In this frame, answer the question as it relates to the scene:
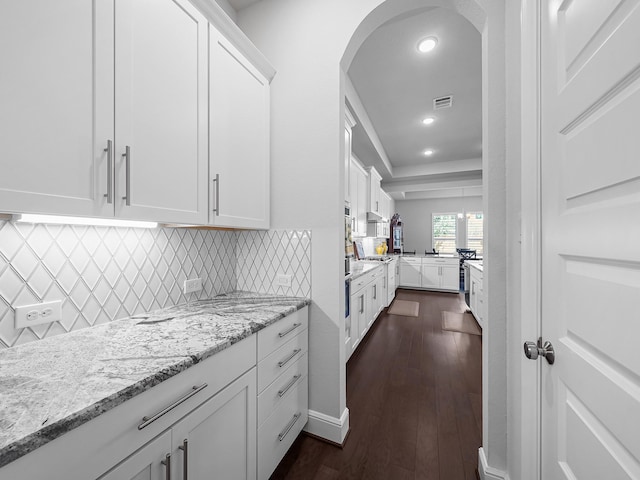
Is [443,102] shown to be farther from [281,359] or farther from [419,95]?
[281,359]

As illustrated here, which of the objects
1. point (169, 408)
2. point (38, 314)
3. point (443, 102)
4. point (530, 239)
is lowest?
point (169, 408)

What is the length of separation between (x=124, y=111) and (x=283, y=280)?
3.91 feet

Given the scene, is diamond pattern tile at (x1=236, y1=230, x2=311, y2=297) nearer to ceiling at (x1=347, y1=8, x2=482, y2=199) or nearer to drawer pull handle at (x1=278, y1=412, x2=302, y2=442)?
drawer pull handle at (x1=278, y1=412, x2=302, y2=442)

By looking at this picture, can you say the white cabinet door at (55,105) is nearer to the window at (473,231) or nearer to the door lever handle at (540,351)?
the door lever handle at (540,351)

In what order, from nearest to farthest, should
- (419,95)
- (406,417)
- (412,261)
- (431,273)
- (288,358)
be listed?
1. (288,358)
2. (406,417)
3. (419,95)
4. (431,273)
5. (412,261)

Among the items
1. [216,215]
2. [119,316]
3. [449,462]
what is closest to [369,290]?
[449,462]

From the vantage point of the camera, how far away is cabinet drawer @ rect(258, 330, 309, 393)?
126cm

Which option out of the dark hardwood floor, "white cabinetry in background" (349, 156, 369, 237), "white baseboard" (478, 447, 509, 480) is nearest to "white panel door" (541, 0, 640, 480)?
"white baseboard" (478, 447, 509, 480)

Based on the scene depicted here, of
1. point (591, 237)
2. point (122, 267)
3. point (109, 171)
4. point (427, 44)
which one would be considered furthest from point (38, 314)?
point (427, 44)

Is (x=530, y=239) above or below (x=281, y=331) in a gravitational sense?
A: above

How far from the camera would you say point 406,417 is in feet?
6.16

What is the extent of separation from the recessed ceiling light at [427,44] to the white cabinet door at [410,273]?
4.99 meters

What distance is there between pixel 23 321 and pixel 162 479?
28.8 inches

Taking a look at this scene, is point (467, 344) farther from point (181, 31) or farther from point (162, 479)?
point (181, 31)
